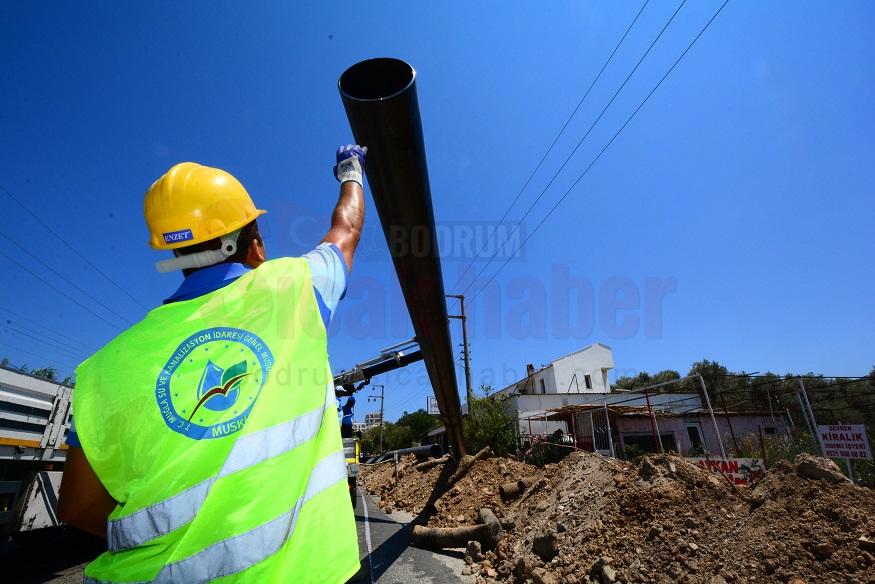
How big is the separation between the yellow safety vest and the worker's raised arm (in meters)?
0.34

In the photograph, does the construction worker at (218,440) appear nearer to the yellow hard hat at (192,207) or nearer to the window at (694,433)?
the yellow hard hat at (192,207)

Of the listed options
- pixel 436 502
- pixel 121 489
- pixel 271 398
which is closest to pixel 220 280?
pixel 271 398

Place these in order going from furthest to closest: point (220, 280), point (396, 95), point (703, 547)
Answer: point (703, 547) < point (396, 95) < point (220, 280)

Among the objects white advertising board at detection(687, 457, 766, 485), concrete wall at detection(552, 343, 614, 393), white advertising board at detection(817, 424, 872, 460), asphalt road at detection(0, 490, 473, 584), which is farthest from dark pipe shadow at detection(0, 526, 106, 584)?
concrete wall at detection(552, 343, 614, 393)

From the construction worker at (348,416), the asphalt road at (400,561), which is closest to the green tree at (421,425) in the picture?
the construction worker at (348,416)

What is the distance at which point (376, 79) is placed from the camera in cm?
213

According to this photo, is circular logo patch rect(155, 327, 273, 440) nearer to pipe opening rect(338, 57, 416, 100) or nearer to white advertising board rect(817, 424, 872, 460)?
pipe opening rect(338, 57, 416, 100)

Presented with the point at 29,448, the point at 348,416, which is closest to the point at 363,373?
the point at 348,416

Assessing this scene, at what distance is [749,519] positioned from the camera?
4.85 metres

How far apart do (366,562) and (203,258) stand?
729 centimetres

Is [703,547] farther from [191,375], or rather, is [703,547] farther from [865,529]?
[191,375]

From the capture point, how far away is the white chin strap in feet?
4.12

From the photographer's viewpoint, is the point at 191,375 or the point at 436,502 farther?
the point at 436,502

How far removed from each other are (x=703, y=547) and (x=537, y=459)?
11066mm
